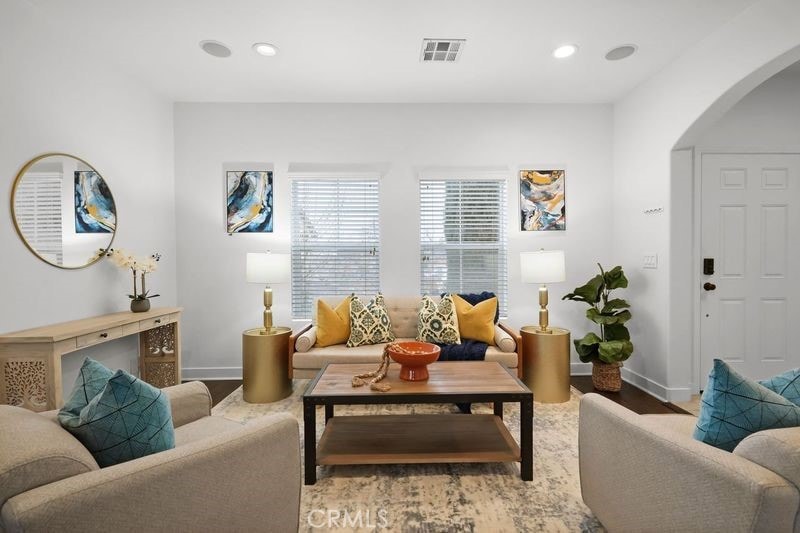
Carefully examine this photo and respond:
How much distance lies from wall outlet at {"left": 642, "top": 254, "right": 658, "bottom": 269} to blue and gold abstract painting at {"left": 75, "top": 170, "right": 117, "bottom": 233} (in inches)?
186

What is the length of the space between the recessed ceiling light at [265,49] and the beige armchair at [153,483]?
9.00ft

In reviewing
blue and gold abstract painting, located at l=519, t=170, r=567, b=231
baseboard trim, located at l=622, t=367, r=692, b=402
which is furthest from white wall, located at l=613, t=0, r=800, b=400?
blue and gold abstract painting, located at l=519, t=170, r=567, b=231

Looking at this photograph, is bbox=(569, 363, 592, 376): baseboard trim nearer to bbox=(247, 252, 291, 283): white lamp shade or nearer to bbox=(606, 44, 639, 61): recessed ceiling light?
bbox=(606, 44, 639, 61): recessed ceiling light

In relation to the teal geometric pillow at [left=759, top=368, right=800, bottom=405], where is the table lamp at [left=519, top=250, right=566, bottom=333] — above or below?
above

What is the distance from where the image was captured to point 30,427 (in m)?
1.13

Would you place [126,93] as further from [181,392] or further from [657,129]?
[657,129]

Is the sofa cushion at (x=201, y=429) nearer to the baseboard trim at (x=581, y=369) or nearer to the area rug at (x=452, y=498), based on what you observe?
the area rug at (x=452, y=498)

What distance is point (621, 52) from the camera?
10.2 feet

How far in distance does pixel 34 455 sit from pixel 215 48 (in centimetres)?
303

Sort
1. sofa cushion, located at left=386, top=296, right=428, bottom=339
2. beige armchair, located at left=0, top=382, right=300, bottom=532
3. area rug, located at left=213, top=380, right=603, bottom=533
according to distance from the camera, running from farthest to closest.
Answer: sofa cushion, located at left=386, top=296, right=428, bottom=339, area rug, located at left=213, top=380, right=603, bottom=533, beige armchair, located at left=0, top=382, right=300, bottom=532

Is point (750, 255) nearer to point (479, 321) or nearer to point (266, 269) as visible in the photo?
point (479, 321)

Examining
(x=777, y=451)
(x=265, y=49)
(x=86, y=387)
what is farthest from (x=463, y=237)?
(x=86, y=387)

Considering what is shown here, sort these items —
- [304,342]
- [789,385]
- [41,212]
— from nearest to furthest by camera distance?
[789,385] → [41,212] → [304,342]

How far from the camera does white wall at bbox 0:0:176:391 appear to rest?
7.98ft
